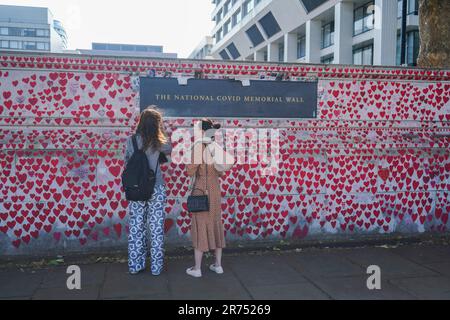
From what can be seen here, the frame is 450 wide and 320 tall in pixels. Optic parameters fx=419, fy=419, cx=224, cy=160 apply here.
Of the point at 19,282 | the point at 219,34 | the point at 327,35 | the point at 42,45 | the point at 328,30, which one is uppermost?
the point at 42,45

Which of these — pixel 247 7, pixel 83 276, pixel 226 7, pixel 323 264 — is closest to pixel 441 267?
pixel 323 264

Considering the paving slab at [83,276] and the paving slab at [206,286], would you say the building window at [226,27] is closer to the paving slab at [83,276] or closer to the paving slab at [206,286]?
the paving slab at [83,276]

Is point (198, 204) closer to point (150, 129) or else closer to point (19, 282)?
point (150, 129)

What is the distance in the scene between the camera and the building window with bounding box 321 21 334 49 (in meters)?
29.6

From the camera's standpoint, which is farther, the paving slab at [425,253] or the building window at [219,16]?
the building window at [219,16]

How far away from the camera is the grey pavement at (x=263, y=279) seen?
15.0 ft

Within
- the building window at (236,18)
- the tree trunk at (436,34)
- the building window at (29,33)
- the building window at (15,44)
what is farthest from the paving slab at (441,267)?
the building window at (29,33)

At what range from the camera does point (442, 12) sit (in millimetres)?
8102

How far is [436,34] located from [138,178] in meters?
6.64

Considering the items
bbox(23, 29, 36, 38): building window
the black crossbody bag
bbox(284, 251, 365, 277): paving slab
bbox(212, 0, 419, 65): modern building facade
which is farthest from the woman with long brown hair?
bbox(23, 29, 36, 38): building window

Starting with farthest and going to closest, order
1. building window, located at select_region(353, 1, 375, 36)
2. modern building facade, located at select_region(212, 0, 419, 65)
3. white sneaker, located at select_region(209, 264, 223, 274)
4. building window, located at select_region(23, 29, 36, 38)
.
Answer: building window, located at select_region(23, 29, 36, 38)
building window, located at select_region(353, 1, 375, 36)
modern building facade, located at select_region(212, 0, 419, 65)
white sneaker, located at select_region(209, 264, 223, 274)

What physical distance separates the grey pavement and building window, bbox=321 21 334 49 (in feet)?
84.2

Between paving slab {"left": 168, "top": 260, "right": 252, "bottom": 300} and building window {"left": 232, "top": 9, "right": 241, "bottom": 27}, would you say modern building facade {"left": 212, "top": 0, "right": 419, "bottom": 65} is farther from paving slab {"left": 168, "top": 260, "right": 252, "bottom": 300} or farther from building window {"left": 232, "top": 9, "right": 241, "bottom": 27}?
paving slab {"left": 168, "top": 260, "right": 252, "bottom": 300}

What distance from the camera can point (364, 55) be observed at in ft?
84.8
